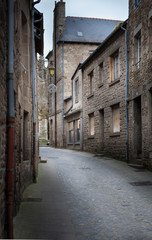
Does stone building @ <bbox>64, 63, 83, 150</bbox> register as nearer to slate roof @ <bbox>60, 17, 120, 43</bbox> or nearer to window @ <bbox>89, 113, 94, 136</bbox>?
window @ <bbox>89, 113, 94, 136</bbox>

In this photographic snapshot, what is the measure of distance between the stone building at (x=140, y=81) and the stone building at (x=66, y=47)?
48.1ft

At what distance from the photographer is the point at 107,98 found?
16312 millimetres

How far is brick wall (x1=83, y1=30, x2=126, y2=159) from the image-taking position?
570 inches

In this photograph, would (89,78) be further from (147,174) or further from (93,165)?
(147,174)

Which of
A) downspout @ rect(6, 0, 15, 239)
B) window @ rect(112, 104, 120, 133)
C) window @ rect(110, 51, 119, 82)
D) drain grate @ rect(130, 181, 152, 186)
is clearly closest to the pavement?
drain grate @ rect(130, 181, 152, 186)

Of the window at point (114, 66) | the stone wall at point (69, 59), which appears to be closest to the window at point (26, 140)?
the window at point (114, 66)

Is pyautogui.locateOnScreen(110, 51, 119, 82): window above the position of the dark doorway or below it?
above

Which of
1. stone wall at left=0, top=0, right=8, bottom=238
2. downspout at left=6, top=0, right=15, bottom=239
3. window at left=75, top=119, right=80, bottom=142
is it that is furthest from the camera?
window at left=75, top=119, right=80, bottom=142

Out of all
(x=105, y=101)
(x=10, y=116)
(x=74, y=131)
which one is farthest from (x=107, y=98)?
(x=10, y=116)

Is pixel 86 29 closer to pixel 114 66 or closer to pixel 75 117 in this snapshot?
pixel 75 117

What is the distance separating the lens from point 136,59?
43.6 ft

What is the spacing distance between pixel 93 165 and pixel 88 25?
21.4 meters

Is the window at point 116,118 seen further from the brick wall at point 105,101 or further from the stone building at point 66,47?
the stone building at point 66,47

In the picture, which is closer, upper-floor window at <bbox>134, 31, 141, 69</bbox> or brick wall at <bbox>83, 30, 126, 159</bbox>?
upper-floor window at <bbox>134, 31, 141, 69</bbox>
